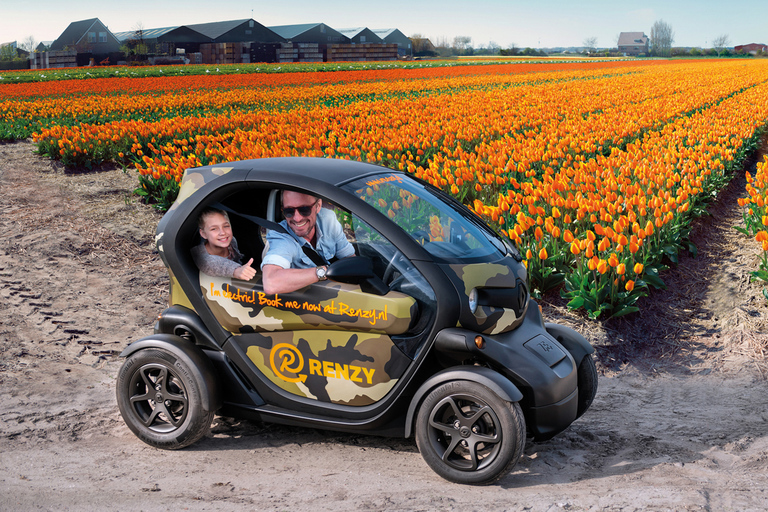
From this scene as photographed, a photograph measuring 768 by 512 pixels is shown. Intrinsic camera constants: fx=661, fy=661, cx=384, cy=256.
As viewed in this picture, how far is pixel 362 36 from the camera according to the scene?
9075 centimetres

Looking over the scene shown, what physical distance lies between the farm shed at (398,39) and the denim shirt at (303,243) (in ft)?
322

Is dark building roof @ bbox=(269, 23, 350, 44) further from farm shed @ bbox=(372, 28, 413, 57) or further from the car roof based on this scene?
the car roof

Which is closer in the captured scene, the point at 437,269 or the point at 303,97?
the point at 437,269

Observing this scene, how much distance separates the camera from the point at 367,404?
329cm

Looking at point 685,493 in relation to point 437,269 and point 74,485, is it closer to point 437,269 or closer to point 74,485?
point 437,269

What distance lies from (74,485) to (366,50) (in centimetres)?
8911

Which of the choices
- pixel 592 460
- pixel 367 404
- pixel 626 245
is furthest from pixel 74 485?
pixel 626 245

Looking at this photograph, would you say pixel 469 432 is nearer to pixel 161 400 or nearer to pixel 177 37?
pixel 161 400

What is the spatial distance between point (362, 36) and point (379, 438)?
92485mm

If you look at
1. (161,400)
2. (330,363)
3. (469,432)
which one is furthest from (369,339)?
(161,400)

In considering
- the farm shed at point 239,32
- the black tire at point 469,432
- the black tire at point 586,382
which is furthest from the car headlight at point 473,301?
the farm shed at point 239,32

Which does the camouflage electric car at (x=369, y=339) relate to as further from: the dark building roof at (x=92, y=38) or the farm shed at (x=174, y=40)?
the dark building roof at (x=92, y=38)

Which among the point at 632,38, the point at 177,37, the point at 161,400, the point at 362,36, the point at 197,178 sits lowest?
the point at 161,400

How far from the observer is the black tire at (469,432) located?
9.70ft
